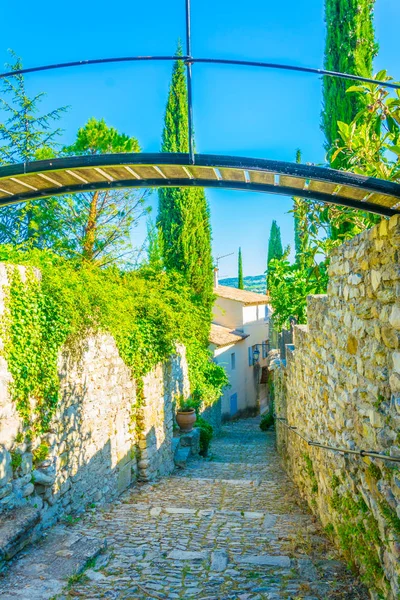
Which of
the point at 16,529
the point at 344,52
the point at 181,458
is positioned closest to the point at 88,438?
the point at 16,529

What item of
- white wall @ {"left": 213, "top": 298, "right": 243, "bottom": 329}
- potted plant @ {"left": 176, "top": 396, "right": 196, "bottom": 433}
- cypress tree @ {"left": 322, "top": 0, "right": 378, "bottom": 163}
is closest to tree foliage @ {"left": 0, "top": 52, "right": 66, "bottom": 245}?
potted plant @ {"left": 176, "top": 396, "right": 196, "bottom": 433}

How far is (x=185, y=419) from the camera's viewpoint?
37.5ft

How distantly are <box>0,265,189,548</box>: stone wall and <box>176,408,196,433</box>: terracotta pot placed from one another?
191 centimetres

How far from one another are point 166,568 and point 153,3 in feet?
14.5

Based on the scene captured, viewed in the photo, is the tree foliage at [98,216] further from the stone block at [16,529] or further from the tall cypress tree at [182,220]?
the stone block at [16,529]

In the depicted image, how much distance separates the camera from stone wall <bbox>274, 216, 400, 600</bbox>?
8.75 feet

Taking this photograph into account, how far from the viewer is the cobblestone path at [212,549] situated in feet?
11.5

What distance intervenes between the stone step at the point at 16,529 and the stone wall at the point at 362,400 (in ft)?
8.61

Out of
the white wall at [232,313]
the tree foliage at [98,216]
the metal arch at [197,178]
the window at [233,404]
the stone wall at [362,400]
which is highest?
the tree foliage at [98,216]

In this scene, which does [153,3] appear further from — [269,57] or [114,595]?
[114,595]

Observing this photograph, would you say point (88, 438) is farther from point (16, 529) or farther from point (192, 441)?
point (192, 441)

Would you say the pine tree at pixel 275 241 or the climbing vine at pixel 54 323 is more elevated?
the pine tree at pixel 275 241

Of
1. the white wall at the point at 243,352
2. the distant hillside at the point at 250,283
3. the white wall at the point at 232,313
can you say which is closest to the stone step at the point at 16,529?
the white wall at the point at 243,352

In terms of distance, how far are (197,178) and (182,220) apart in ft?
47.0
